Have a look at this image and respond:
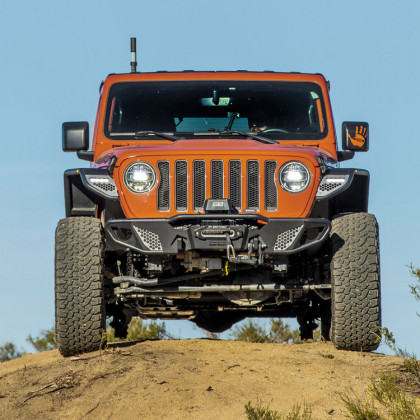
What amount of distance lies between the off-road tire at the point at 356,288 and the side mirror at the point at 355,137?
1.45 meters

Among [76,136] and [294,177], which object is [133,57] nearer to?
[76,136]

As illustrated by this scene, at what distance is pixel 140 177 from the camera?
8.17m

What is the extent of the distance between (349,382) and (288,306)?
2.52m

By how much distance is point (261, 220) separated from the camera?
797 centimetres

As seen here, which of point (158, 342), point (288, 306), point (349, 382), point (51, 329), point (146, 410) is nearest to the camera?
point (146, 410)

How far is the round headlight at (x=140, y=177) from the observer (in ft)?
26.7

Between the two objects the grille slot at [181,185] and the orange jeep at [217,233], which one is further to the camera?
the grille slot at [181,185]

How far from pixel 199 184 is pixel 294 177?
29.9 inches

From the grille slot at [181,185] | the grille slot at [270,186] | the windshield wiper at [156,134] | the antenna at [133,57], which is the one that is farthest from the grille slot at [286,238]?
the antenna at [133,57]

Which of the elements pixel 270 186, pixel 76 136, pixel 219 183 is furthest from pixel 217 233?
pixel 76 136

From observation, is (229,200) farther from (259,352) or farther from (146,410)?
(146,410)

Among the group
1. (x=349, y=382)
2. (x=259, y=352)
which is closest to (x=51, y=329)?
(x=259, y=352)

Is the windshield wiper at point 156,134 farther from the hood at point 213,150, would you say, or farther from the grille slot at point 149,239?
the grille slot at point 149,239

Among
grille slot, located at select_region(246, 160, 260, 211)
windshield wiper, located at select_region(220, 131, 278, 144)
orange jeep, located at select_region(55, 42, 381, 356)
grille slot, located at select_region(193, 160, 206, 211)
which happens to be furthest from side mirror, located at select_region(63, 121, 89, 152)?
grille slot, located at select_region(246, 160, 260, 211)
